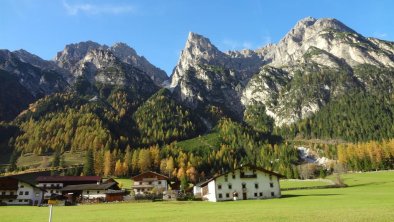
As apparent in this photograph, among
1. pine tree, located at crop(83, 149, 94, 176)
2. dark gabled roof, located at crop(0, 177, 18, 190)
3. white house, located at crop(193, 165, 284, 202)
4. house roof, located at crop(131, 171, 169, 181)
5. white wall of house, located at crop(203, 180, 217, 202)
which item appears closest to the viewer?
white wall of house, located at crop(203, 180, 217, 202)

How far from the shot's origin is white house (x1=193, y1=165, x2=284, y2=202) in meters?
89.2

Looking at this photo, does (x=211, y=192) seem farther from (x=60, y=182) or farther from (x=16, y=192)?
(x=60, y=182)

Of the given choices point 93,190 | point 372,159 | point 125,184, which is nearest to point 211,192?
point 93,190

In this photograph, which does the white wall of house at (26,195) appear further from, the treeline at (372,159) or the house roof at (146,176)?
the treeline at (372,159)

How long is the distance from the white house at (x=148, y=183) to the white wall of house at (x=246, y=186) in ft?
143

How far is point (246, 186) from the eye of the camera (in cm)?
9200

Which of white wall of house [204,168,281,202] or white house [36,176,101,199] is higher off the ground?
white house [36,176,101,199]

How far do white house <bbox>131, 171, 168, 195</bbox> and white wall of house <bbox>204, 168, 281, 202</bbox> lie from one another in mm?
43480

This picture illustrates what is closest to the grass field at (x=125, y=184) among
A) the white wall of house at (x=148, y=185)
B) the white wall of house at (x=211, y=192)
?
the white wall of house at (x=148, y=185)

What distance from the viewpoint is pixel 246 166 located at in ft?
309

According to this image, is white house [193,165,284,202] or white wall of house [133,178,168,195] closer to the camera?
white house [193,165,284,202]

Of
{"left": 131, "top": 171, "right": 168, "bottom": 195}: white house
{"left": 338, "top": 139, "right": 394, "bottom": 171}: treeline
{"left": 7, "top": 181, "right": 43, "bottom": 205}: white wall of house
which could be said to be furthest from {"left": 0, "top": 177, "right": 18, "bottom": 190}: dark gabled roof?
{"left": 338, "top": 139, "right": 394, "bottom": 171}: treeline

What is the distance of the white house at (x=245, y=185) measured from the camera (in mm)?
89188

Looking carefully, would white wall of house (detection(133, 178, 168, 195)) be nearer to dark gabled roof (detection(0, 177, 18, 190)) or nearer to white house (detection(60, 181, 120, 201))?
white house (detection(60, 181, 120, 201))
